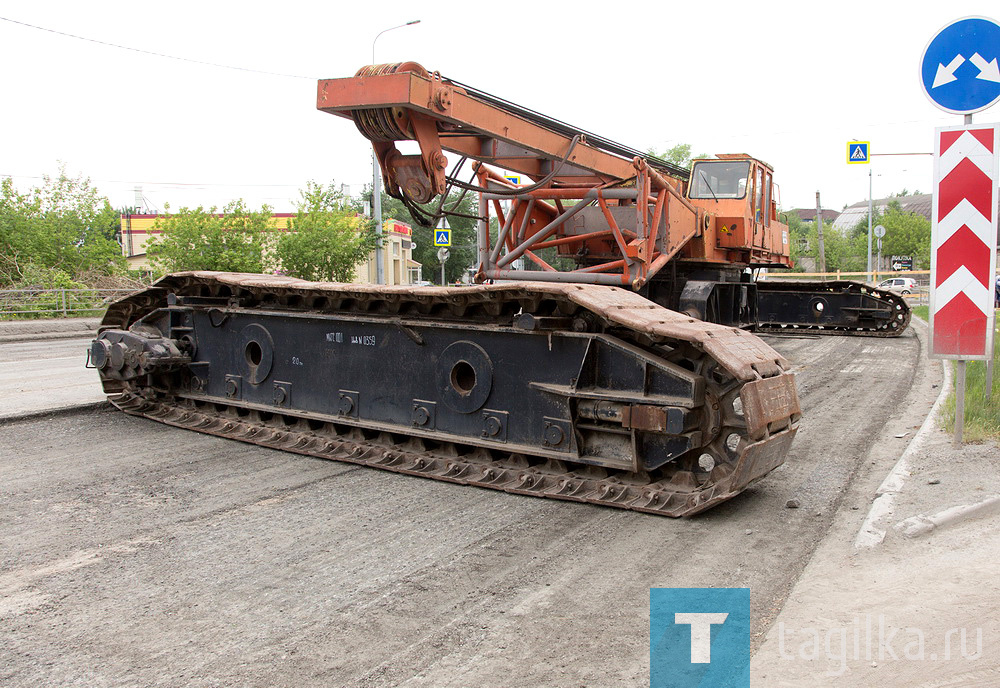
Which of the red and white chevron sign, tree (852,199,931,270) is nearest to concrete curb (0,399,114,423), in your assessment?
the red and white chevron sign

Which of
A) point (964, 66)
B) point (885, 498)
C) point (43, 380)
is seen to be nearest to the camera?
point (885, 498)

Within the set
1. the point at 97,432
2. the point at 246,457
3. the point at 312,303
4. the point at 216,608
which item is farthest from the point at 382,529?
the point at 97,432

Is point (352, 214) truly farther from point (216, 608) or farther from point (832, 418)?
point (216, 608)

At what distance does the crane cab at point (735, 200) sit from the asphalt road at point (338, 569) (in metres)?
5.31

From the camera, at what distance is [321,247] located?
2345 cm

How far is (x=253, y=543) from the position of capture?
4918mm

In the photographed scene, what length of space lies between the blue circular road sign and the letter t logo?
4504 mm

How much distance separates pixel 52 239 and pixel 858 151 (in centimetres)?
2683

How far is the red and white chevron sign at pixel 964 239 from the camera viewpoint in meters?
6.21

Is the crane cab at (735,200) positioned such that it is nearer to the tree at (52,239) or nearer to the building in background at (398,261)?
the tree at (52,239)

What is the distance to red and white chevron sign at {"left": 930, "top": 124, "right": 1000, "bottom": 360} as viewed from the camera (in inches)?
245

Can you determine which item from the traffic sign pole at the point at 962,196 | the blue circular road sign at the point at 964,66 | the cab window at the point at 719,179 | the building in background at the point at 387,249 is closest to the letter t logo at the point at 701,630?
the traffic sign pole at the point at 962,196

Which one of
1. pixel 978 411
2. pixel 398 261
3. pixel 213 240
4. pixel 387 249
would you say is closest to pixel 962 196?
pixel 978 411

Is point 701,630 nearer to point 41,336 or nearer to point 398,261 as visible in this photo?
point 41,336
